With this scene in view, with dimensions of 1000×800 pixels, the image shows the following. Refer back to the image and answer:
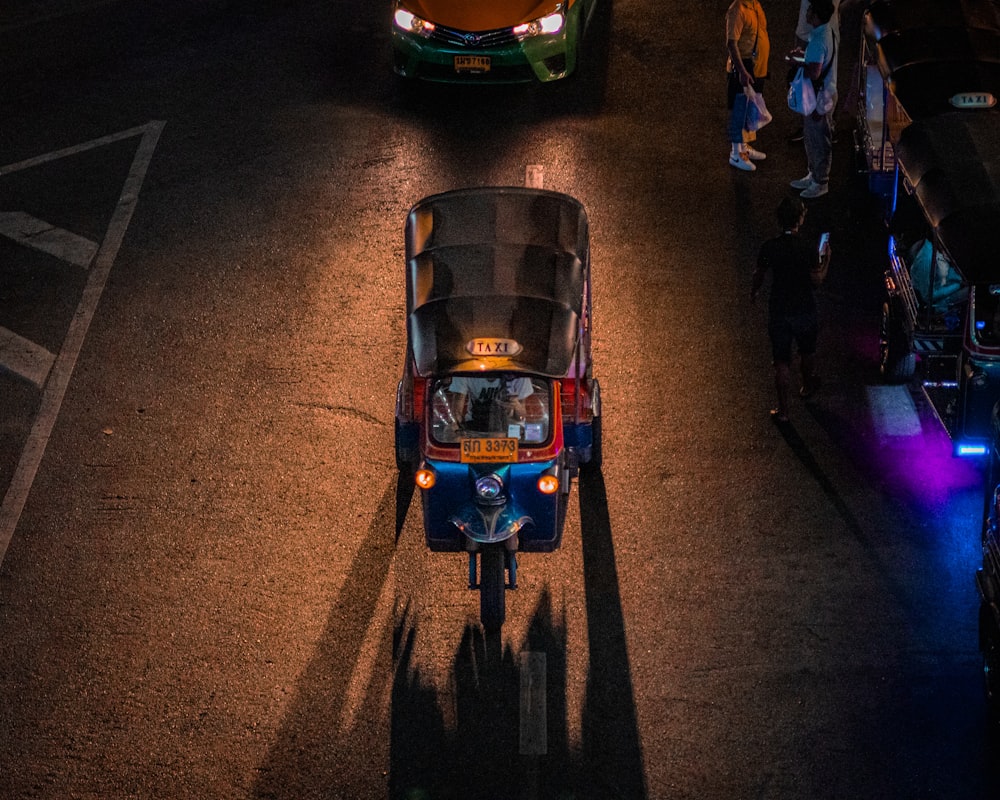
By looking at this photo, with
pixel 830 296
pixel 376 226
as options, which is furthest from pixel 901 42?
pixel 376 226

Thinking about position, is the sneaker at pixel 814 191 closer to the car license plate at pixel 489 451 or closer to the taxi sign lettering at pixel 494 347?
the taxi sign lettering at pixel 494 347

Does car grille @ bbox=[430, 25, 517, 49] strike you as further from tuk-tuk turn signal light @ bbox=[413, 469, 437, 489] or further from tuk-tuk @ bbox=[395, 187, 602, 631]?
tuk-tuk turn signal light @ bbox=[413, 469, 437, 489]

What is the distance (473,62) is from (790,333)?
6565mm

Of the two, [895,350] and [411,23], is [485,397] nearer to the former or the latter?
[895,350]

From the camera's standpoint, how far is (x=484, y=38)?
1544 centimetres

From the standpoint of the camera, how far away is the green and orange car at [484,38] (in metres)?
15.5

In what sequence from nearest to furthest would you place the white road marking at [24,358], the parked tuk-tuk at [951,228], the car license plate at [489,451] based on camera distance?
the car license plate at [489,451], the parked tuk-tuk at [951,228], the white road marking at [24,358]

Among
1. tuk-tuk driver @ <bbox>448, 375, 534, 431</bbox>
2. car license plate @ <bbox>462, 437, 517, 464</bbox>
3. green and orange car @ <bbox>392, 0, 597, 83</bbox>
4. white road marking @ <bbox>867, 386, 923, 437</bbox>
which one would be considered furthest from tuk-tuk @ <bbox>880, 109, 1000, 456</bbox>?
green and orange car @ <bbox>392, 0, 597, 83</bbox>

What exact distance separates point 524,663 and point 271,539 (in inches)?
92.2

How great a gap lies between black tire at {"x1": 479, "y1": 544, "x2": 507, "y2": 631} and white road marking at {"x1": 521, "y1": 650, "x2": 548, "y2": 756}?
34 cm

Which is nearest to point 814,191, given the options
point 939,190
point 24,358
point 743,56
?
point 743,56

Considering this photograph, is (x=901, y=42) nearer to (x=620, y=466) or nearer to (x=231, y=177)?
(x=620, y=466)

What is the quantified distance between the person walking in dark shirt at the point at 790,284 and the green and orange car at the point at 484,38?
6026 mm

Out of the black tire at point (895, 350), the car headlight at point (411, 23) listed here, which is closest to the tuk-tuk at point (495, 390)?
the black tire at point (895, 350)
